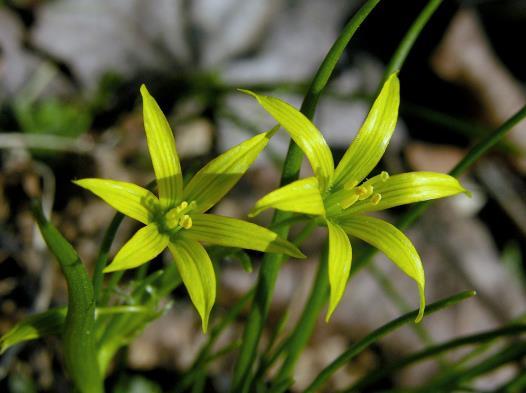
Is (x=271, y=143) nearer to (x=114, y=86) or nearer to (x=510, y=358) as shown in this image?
(x=114, y=86)

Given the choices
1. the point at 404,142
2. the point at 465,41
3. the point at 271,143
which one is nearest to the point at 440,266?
the point at 404,142

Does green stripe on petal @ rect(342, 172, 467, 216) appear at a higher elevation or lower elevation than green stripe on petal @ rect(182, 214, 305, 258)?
higher

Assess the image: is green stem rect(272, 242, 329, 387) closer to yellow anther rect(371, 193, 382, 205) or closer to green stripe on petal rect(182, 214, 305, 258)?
yellow anther rect(371, 193, 382, 205)

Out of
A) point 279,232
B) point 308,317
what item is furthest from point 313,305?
point 279,232

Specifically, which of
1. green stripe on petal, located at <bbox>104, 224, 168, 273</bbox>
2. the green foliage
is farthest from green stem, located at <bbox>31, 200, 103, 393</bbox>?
the green foliage

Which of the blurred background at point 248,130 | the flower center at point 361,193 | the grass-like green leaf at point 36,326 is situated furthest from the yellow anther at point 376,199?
the blurred background at point 248,130

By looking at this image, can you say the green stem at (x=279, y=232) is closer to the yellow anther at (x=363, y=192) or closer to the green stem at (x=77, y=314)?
the yellow anther at (x=363, y=192)
